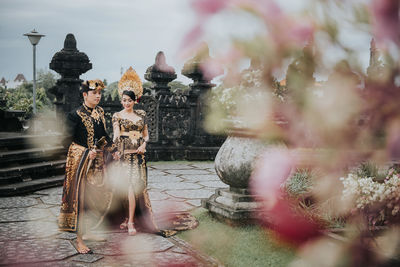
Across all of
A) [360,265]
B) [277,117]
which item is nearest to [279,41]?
[277,117]

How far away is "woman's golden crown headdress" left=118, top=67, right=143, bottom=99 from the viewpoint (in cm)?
512

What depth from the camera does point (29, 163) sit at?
9234 millimetres

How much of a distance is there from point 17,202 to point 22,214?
0.94 meters

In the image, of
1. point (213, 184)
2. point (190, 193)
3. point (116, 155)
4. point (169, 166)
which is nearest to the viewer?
point (116, 155)

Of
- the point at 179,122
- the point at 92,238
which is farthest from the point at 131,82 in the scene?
the point at 179,122

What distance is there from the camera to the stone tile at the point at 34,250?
4.32m

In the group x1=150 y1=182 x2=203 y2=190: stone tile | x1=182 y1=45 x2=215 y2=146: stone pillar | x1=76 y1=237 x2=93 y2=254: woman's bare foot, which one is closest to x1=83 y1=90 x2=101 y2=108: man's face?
x1=76 y1=237 x2=93 y2=254: woman's bare foot

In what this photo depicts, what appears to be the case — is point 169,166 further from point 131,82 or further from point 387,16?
point 387,16

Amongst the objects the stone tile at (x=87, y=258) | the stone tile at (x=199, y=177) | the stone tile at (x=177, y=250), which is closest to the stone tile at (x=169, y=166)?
the stone tile at (x=199, y=177)

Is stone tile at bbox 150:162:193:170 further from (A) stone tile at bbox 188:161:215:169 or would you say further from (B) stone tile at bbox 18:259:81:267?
(B) stone tile at bbox 18:259:81:267

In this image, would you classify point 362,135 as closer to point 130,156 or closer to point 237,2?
point 237,2

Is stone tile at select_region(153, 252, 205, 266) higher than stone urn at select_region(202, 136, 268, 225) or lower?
lower

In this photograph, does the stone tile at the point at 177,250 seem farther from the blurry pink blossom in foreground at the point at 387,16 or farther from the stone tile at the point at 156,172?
the stone tile at the point at 156,172

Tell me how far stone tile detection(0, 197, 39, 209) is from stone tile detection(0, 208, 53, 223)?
30 cm
